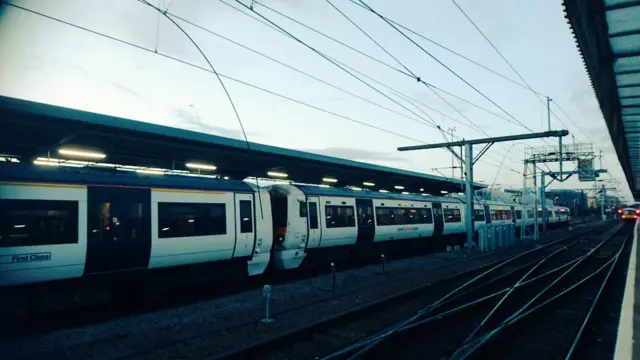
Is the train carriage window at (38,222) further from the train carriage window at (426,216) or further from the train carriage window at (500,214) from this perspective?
the train carriage window at (500,214)

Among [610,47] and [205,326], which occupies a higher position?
[610,47]

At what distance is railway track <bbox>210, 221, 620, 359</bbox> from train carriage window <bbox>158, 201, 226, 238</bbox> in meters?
4.32

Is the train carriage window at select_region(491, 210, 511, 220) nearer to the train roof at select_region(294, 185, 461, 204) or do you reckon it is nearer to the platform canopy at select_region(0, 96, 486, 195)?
the train roof at select_region(294, 185, 461, 204)

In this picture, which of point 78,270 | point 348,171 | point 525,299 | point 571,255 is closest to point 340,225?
point 348,171

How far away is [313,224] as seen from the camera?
46.0 ft

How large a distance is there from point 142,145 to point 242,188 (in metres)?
3.15

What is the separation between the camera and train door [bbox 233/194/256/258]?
11.3 m

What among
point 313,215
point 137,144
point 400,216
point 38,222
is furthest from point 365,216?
point 38,222

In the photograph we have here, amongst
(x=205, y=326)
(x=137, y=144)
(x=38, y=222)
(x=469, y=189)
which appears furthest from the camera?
(x=469, y=189)

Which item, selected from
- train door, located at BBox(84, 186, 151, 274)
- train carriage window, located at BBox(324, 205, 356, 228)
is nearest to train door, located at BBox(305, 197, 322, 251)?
train carriage window, located at BBox(324, 205, 356, 228)

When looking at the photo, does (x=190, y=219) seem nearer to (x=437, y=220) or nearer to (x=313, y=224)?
(x=313, y=224)

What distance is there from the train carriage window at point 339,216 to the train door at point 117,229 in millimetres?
7037

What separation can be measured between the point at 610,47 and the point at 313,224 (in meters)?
9.87

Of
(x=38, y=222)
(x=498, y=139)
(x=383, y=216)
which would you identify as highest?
(x=498, y=139)
